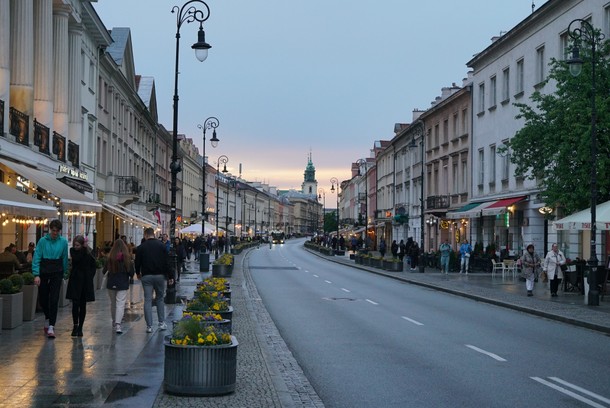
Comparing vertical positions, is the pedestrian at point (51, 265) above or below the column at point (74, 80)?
below

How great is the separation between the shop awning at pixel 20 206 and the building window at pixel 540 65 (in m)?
27.8

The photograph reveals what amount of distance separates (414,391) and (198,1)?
17974 millimetres

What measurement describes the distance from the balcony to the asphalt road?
34.8m

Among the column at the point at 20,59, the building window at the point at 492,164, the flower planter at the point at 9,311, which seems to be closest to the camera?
the flower planter at the point at 9,311

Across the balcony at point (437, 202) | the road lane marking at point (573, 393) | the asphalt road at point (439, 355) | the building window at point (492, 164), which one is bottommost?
the asphalt road at point (439, 355)

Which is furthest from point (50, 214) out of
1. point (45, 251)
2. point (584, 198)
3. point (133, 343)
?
point (584, 198)

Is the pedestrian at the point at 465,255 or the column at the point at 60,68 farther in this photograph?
the pedestrian at the point at 465,255

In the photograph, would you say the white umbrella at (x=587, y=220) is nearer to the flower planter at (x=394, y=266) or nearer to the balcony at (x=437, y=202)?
the flower planter at (x=394, y=266)

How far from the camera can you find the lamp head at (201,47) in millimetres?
23484

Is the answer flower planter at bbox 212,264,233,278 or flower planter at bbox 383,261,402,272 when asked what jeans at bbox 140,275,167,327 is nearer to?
flower planter at bbox 212,264,233,278

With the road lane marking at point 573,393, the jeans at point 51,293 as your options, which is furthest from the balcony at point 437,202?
the road lane marking at point 573,393

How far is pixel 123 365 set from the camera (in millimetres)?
10945

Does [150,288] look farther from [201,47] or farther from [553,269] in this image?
[553,269]

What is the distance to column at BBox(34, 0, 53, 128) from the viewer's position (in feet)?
96.2
